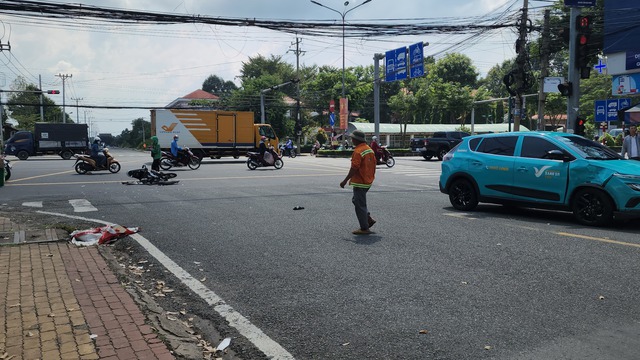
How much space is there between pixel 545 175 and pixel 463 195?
6.14 ft

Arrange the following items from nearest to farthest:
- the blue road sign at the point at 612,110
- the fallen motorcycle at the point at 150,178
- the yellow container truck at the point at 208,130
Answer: the fallen motorcycle at the point at 150,178 < the blue road sign at the point at 612,110 < the yellow container truck at the point at 208,130

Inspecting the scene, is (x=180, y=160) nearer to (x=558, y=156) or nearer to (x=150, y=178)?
(x=150, y=178)

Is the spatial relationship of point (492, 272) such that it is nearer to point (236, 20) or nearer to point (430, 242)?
point (430, 242)

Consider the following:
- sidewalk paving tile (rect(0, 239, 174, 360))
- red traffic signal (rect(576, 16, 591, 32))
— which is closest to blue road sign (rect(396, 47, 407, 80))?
red traffic signal (rect(576, 16, 591, 32))

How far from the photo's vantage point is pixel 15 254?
20.2 feet

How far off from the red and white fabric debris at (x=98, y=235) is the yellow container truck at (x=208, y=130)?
23567mm

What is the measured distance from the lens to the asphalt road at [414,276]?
144 inches

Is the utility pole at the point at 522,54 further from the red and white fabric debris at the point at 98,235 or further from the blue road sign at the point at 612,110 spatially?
the red and white fabric debris at the point at 98,235

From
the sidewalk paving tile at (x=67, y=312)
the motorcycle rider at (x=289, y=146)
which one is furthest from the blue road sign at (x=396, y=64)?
the sidewalk paving tile at (x=67, y=312)

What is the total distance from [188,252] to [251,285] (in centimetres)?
184

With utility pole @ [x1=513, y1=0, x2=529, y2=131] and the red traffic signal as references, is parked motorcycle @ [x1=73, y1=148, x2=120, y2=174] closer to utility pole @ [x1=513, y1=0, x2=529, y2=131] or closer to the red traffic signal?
the red traffic signal

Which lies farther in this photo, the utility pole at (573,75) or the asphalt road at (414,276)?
the utility pole at (573,75)

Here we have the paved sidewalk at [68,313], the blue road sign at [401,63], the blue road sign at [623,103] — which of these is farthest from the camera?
the blue road sign at [401,63]

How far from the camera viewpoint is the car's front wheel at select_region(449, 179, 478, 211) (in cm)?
997
